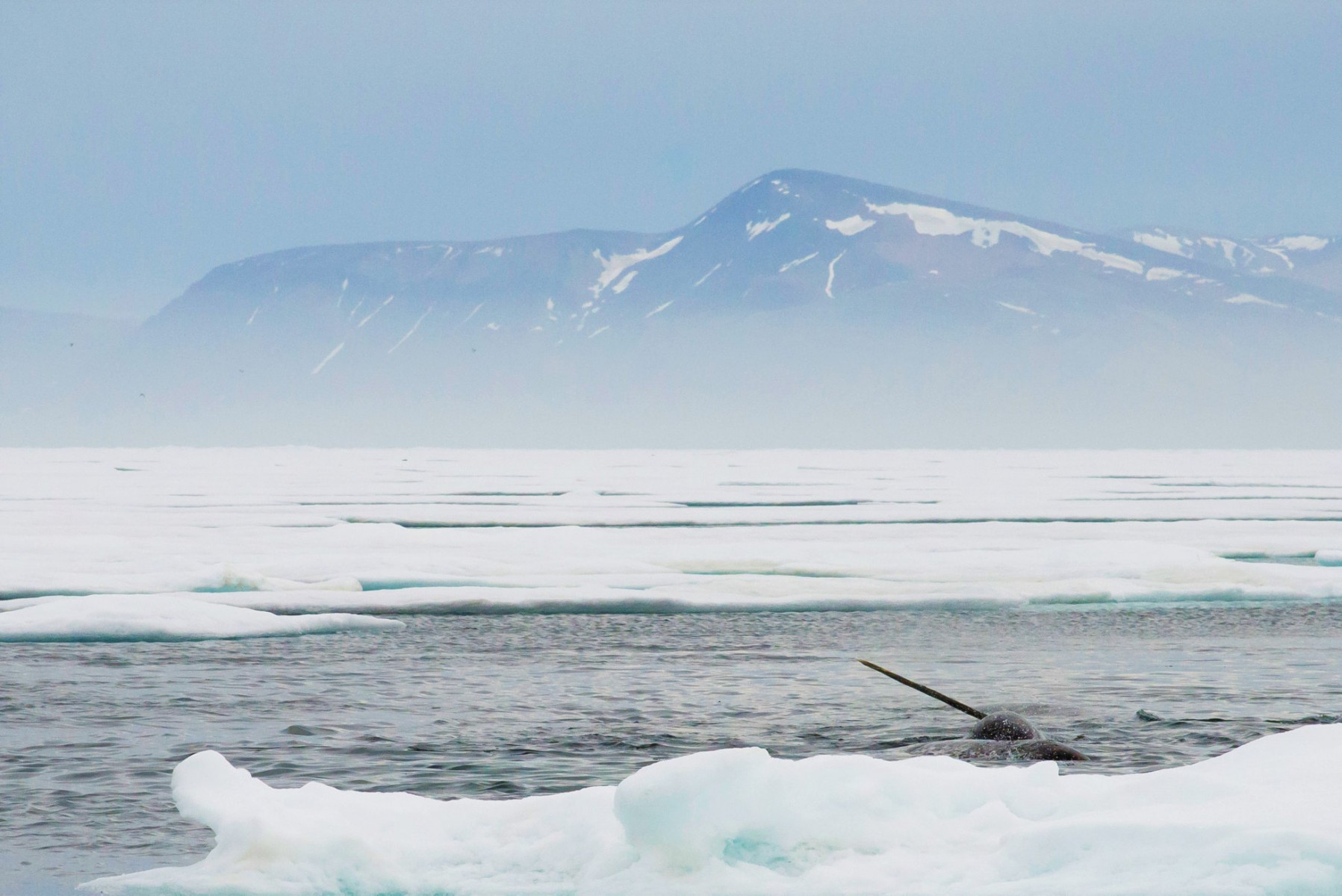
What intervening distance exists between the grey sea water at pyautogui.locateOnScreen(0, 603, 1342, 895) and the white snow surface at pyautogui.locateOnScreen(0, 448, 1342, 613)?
1825mm

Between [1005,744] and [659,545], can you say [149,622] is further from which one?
[659,545]

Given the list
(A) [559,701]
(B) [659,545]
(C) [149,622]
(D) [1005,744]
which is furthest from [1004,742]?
(B) [659,545]

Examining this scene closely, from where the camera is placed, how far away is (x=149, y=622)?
15.0 meters

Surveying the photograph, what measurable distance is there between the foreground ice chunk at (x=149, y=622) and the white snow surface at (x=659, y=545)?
1396 millimetres

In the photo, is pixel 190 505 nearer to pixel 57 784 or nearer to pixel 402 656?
pixel 402 656

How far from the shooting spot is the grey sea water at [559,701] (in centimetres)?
838

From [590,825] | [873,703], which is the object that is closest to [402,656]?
[873,703]

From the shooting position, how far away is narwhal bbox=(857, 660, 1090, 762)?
29.6 feet

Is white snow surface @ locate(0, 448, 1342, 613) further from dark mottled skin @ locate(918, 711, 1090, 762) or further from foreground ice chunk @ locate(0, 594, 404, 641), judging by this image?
dark mottled skin @ locate(918, 711, 1090, 762)

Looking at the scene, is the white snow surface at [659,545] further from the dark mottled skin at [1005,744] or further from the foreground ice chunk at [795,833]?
the foreground ice chunk at [795,833]

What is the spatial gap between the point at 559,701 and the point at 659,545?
13883mm

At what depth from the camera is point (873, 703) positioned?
11.2 m

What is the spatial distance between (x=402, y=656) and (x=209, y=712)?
3260 millimetres

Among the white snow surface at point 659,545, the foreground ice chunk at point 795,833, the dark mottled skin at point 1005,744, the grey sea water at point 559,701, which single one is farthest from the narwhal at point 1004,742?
the white snow surface at point 659,545
